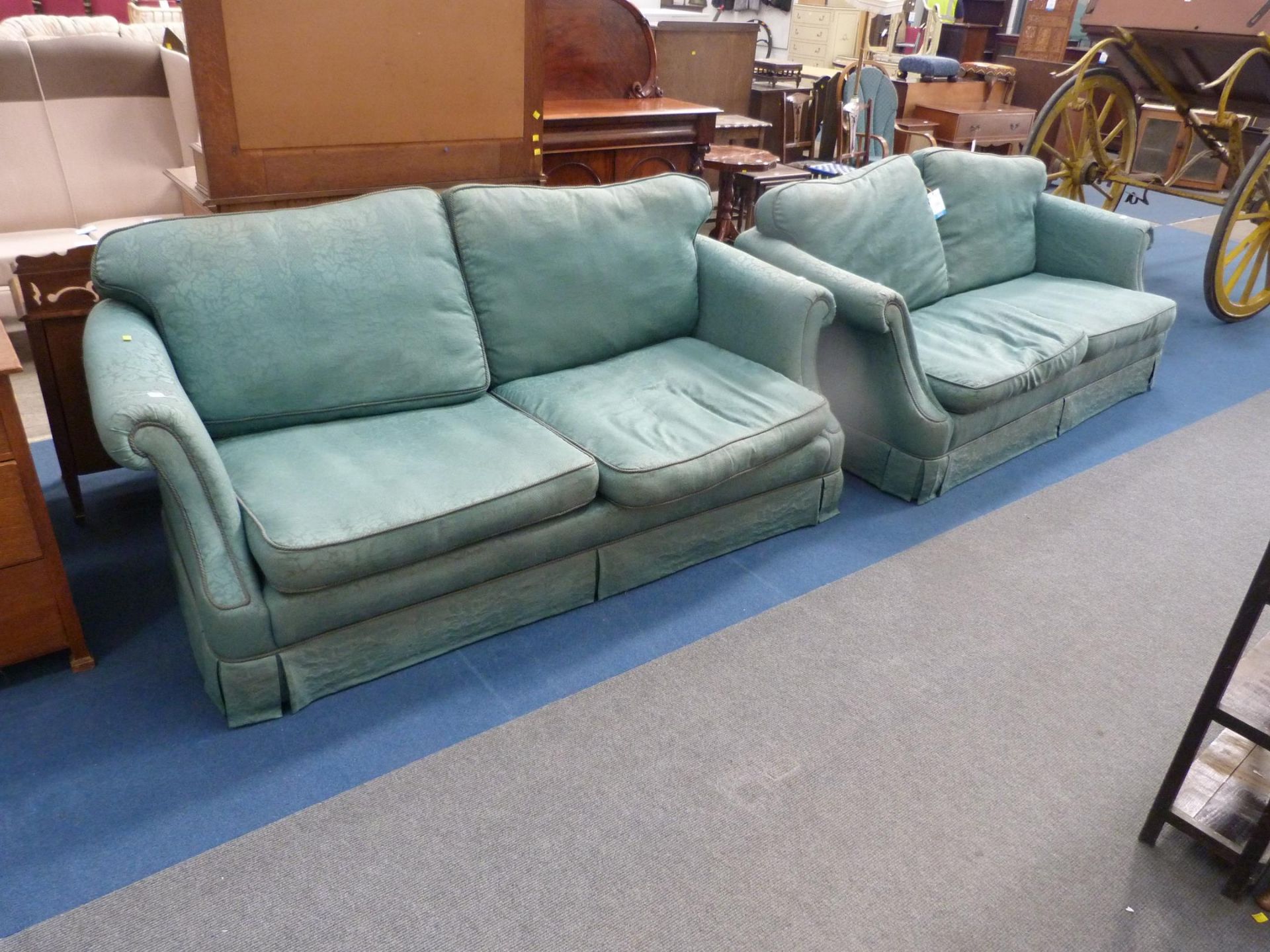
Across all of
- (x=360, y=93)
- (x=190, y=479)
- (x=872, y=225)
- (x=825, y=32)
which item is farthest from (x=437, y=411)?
(x=825, y=32)

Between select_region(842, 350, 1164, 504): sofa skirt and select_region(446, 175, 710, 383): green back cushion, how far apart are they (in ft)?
2.31

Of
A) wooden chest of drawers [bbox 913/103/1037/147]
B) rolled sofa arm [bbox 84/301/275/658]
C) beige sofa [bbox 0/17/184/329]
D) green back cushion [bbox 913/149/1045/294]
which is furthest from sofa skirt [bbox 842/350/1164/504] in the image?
wooden chest of drawers [bbox 913/103/1037/147]

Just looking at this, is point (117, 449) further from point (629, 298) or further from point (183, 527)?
point (629, 298)

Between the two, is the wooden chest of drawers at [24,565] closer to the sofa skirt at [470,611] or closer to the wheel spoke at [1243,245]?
the sofa skirt at [470,611]

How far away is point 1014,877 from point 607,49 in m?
3.26

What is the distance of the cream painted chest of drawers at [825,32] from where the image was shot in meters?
6.85

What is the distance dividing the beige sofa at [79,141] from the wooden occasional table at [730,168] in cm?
216

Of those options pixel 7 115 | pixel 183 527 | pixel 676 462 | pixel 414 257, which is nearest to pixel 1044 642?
pixel 676 462

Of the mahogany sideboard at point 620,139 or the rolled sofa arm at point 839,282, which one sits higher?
the mahogany sideboard at point 620,139

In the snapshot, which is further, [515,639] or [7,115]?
[7,115]

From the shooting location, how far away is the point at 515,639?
210cm

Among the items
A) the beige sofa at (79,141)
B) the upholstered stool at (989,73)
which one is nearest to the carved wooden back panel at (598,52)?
the beige sofa at (79,141)

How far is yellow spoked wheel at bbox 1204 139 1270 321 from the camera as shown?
151 inches

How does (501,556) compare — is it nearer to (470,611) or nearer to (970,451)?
(470,611)
